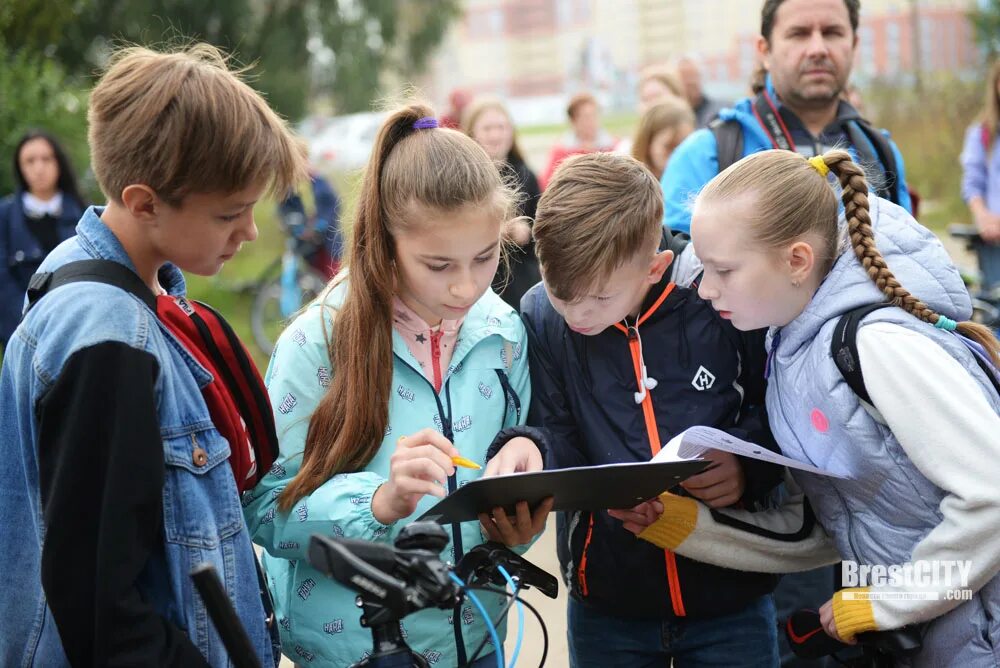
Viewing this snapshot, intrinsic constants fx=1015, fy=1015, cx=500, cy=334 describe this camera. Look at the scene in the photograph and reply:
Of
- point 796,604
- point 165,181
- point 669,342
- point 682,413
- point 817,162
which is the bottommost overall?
point 796,604

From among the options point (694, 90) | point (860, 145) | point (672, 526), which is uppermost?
point (860, 145)

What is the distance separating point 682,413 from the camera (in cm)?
217

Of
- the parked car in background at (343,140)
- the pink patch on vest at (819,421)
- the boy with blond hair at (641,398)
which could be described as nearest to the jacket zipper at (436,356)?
the boy with blond hair at (641,398)

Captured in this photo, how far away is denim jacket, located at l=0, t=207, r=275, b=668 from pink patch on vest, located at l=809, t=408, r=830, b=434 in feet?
3.68

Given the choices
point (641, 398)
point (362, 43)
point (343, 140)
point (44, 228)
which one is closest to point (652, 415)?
point (641, 398)

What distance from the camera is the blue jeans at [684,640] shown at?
2227mm

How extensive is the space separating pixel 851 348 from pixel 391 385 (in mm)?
894

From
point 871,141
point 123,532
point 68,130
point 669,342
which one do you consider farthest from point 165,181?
point 68,130

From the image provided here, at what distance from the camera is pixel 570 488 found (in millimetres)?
1806

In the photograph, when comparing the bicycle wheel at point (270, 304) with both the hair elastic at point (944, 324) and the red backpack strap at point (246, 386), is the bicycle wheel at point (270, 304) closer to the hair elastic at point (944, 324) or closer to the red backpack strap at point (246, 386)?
the red backpack strap at point (246, 386)

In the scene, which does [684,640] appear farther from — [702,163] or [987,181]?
[987,181]

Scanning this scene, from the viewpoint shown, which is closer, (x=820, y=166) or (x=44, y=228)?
(x=820, y=166)

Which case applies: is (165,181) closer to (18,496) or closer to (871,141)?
(18,496)

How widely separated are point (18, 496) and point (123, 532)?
0.25 metres
